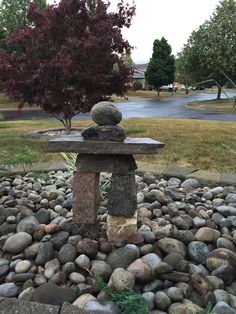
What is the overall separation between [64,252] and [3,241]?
585mm

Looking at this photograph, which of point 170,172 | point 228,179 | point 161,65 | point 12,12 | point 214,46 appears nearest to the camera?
point 228,179

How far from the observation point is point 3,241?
308 centimetres

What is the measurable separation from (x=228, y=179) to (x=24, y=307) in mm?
2995

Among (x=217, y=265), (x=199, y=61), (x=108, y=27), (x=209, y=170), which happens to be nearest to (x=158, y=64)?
(x=199, y=61)

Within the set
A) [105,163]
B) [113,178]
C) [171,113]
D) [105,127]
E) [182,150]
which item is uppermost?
[105,127]

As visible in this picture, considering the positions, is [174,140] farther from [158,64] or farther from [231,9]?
[158,64]

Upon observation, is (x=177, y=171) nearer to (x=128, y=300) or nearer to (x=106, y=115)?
(x=106, y=115)

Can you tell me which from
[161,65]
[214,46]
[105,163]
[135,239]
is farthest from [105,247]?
[161,65]

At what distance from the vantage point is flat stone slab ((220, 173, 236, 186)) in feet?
14.6

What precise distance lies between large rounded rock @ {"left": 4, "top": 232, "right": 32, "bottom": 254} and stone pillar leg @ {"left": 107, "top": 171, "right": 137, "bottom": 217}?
68 centimetres

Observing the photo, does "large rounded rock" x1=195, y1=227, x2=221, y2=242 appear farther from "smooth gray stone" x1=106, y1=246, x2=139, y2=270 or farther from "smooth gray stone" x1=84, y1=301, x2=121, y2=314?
"smooth gray stone" x1=84, y1=301, x2=121, y2=314

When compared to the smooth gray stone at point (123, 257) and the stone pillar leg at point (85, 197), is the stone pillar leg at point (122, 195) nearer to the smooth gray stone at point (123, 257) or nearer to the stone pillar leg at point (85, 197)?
the stone pillar leg at point (85, 197)

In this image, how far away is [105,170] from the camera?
9.61 feet

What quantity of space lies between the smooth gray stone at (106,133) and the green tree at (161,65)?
1616 inches
